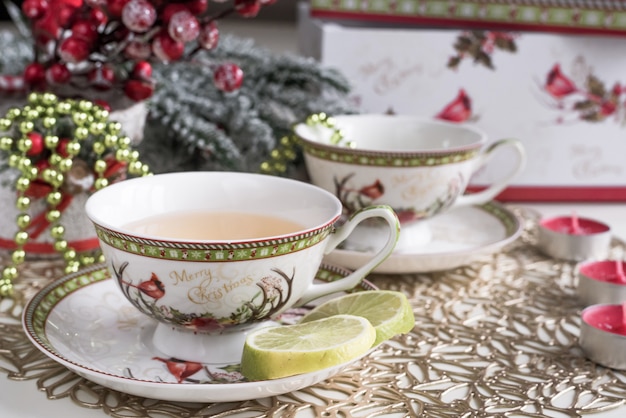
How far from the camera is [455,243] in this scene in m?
0.87

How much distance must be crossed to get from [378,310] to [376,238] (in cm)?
24

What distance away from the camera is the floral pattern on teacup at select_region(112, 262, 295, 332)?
554 mm

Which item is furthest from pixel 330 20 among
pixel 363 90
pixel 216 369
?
pixel 216 369

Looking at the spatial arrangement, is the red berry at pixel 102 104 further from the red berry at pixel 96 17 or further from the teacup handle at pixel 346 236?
the teacup handle at pixel 346 236

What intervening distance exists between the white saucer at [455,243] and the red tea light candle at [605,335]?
144 mm

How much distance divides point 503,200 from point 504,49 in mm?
197

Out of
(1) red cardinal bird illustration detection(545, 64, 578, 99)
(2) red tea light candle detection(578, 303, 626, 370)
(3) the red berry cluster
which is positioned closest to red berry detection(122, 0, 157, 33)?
(3) the red berry cluster

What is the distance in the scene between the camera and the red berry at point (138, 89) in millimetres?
779

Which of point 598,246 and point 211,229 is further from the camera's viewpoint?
point 598,246

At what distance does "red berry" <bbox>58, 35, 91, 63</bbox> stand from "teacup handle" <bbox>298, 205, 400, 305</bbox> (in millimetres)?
287

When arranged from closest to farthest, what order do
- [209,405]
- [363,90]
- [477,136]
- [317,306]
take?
[209,405]
[317,306]
[477,136]
[363,90]

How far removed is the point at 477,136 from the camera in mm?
860

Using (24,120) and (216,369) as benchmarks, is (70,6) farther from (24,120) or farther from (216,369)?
(216,369)

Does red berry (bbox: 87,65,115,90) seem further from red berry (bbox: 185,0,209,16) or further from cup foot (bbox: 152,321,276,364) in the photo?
cup foot (bbox: 152,321,276,364)
